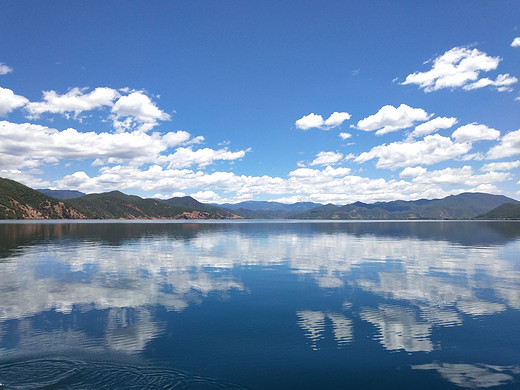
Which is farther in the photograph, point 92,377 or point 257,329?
point 257,329

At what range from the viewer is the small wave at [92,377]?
601 inches

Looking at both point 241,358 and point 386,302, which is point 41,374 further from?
point 386,302

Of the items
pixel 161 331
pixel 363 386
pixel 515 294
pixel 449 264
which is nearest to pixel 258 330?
pixel 161 331

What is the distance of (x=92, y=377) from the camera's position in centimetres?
1603

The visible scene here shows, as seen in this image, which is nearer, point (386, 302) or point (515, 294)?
point (386, 302)

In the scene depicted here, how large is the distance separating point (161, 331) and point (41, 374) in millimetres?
7864

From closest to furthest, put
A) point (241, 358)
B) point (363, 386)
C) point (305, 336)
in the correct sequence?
point (363, 386) < point (241, 358) < point (305, 336)

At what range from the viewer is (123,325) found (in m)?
24.1

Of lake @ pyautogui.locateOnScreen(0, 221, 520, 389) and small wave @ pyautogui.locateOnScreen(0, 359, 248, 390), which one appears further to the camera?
lake @ pyautogui.locateOnScreen(0, 221, 520, 389)

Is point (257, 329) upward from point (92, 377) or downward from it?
downward

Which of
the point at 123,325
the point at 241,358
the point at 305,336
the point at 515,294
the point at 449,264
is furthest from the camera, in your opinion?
the point at 449,264

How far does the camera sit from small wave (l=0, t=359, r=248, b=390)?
15266 millimetres

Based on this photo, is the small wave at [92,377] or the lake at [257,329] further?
the lake at [257,329]

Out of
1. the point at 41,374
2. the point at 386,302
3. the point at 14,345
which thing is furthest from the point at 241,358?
the point at 386,302
